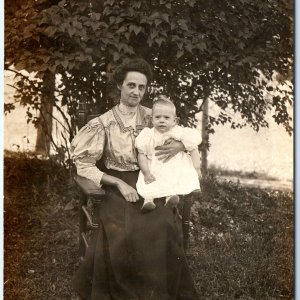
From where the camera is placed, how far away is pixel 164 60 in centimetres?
159

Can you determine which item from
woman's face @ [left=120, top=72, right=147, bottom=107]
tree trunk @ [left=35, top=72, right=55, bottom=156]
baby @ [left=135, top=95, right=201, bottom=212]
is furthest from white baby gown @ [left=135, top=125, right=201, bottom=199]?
tree trunk @ [left=35, top=72, right=55, bottom=156]

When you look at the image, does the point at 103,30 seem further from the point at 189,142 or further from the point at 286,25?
the point at 286,25

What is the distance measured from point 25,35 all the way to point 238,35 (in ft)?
2.78

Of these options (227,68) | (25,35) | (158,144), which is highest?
(25,35)

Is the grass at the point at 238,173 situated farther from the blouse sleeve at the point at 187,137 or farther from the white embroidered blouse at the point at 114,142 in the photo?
the white embroidered blouse at the point at 114,142

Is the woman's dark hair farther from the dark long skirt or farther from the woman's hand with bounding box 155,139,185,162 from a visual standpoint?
the dark long skirt

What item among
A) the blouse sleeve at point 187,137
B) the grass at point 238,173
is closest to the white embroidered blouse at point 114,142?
the blouse sleeve at point 187,137

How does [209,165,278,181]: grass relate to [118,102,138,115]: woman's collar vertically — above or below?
below

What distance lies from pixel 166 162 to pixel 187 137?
0.13 m

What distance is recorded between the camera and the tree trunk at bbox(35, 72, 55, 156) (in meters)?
1.62

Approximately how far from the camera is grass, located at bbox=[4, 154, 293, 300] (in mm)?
1578

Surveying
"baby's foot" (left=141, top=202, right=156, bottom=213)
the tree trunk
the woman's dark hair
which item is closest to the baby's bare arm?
"baby's foot" (left=141, top=202, right=156, bottom=213)

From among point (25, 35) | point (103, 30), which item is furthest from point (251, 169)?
point (25, 35)

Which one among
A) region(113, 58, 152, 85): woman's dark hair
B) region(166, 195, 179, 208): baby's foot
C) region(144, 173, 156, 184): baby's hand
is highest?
region(113, 58, 152, 85): woman's dark hair
